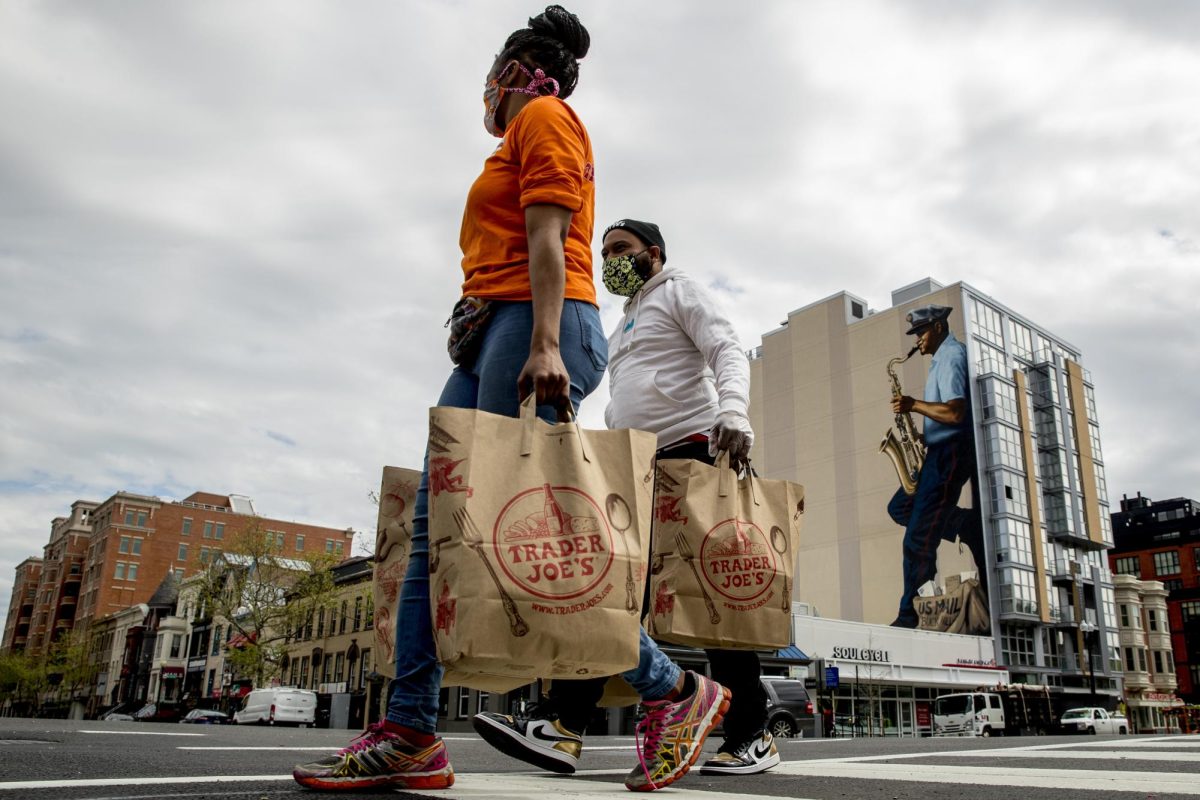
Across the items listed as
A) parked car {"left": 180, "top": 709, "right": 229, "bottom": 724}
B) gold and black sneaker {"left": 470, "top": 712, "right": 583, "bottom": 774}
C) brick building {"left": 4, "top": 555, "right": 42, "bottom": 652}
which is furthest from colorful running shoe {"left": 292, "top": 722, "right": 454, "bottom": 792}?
brick building {"left": 4, "top": 555, "right": 42, "bottom": 652}

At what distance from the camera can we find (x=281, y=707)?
31.3 metres

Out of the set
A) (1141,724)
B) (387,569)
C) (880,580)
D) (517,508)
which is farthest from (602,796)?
(1141,724)

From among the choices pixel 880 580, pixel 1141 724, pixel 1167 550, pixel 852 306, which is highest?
pixel 852 306

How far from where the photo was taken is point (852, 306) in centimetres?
6178

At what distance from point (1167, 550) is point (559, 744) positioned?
347 ft

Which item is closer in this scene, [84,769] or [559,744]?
[84,769]

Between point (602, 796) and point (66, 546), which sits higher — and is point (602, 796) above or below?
below

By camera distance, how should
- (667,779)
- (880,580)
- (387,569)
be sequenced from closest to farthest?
(667,779) → (387,569) → (880,580)

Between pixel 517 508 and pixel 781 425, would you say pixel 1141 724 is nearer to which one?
pixel 781 425

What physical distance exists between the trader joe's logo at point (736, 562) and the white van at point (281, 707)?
104 ft

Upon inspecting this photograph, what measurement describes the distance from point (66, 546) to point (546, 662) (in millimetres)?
107110

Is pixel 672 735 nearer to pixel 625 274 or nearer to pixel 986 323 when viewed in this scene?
pixel 625 274

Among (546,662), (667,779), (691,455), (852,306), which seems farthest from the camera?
(852,306)

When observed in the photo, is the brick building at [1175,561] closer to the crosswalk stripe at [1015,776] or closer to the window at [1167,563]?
the window at [1167,563]
